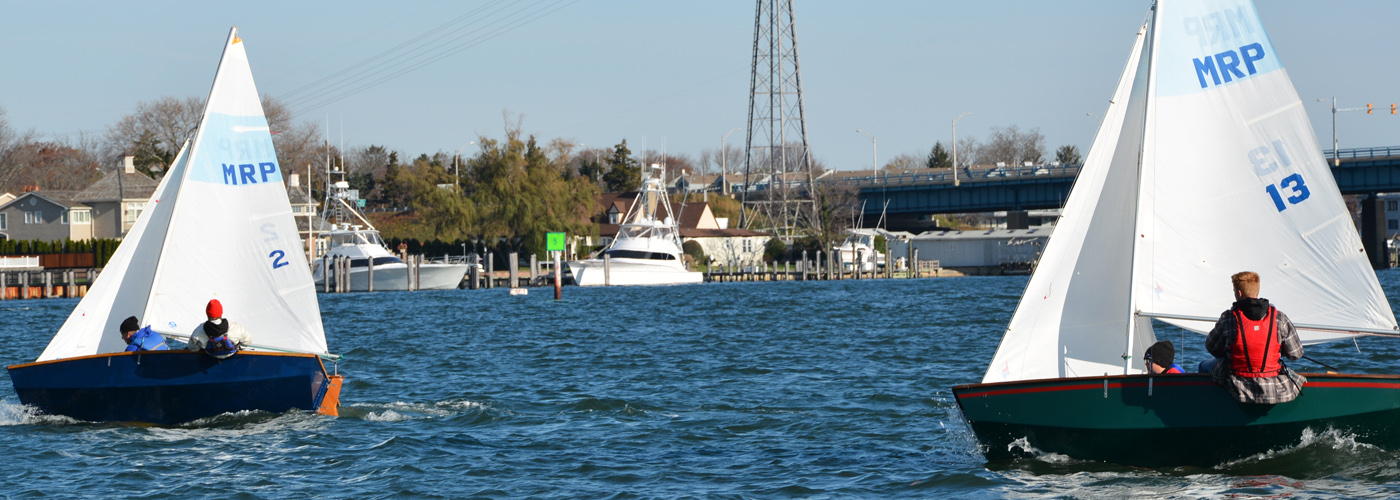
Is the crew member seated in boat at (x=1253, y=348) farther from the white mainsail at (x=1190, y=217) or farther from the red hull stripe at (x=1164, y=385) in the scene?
the white mainsail at (x=1190, y=217)

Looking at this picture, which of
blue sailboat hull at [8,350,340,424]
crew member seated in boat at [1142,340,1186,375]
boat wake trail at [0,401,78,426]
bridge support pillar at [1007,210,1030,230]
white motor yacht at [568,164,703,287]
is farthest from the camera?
bridge support pillar at [1007,210,1030,230]

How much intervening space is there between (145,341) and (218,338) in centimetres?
125

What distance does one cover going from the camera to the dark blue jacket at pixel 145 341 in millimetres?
15734

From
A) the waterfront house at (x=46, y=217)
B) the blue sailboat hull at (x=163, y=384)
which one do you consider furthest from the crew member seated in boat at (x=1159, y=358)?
the waterfront house at (x=46, y=217)

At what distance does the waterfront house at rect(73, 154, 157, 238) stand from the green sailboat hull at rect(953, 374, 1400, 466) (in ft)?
250

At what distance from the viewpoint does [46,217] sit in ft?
265

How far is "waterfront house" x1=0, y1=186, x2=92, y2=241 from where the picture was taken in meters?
80.4

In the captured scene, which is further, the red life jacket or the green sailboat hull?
the green sailboat hull

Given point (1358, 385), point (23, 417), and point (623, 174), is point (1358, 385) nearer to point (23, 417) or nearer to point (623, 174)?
point (23, 417)

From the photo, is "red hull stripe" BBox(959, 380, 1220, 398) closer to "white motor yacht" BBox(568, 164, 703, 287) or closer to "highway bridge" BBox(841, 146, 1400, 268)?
"white motor yacht" BBox(568, 164, 703, 287)

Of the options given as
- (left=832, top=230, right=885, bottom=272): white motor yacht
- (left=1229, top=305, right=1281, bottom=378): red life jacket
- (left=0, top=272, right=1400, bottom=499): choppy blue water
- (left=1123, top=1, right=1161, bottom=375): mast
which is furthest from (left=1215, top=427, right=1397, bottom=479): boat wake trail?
(left=832, top=230, right=885, bottom=272): white motor yacht

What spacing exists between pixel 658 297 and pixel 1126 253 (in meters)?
44.7

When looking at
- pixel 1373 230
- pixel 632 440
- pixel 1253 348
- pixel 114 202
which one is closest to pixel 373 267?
pixel 114 202

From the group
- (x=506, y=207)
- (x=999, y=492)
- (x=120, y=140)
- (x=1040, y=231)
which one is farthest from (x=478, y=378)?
(x=120, y=140)
